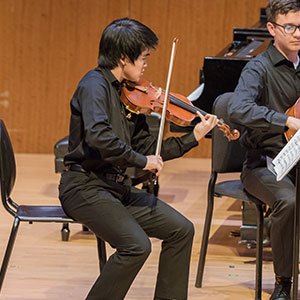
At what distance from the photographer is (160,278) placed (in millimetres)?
2686

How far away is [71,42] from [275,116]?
3837 mm

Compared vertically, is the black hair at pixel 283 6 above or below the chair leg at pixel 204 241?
above

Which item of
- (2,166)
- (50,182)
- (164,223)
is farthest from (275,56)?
(50,182)

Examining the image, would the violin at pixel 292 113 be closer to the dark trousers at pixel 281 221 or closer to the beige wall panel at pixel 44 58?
the dark trousers at pixel 281 221

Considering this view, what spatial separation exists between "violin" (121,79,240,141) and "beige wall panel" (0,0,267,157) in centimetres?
368

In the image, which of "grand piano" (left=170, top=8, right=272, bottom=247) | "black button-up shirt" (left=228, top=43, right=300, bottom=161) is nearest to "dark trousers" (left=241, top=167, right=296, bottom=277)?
"black button-up shirt" (left=228, top=43, right=300, bottom=161)

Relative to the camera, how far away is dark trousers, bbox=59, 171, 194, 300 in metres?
2.49

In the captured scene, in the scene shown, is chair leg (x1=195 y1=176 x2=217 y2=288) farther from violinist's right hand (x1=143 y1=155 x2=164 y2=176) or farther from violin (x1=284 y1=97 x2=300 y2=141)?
violinist's right hand (x1=143 y1=155 x2=164 y2=176)

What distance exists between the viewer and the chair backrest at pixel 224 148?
3.29 m

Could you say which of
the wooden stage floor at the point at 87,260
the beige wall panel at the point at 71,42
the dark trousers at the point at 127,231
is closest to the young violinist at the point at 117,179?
the dark trousers at the point at 127,231

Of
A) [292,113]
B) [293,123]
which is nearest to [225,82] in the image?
[292,113]

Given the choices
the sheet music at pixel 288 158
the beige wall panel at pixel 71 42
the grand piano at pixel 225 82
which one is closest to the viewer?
the sheet music at pixel 288 158

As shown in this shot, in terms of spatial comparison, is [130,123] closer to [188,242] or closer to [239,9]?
[188,242]

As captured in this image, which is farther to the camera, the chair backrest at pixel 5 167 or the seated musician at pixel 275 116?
the seated musician at pixel 275 116
